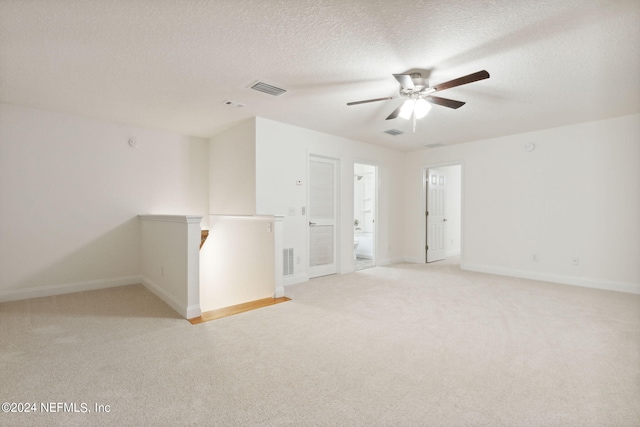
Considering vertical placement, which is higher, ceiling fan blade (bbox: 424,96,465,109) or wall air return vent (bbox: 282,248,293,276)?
ceiling fan blade (bbox: 424,96,465,109)

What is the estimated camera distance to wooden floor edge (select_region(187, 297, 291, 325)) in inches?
127

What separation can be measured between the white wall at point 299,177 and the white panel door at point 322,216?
5.6 inches

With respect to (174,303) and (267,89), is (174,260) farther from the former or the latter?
(267,89)

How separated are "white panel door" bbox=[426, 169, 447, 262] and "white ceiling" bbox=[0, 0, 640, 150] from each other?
2757 millimetres

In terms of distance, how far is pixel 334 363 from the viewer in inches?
90.0

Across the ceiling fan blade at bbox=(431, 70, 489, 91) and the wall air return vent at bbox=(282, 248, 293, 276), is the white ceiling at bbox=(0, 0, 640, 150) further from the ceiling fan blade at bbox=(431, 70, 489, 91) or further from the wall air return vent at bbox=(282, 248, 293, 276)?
the wall air return vent at bbox=(282, 248, 293, 276)

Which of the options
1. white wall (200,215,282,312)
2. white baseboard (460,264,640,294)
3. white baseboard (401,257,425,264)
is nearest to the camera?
→ white wall (200,215,282,312)

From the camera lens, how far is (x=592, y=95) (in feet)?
11.6

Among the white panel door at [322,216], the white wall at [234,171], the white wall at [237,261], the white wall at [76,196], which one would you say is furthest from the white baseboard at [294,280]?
the white wall at [76,196]

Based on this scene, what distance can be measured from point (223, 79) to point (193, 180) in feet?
9.15

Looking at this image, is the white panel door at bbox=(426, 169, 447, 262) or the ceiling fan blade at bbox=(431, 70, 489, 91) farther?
the white panel door at bbox=(426, 169, 447, 262)

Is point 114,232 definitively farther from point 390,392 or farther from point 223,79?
point 390,392

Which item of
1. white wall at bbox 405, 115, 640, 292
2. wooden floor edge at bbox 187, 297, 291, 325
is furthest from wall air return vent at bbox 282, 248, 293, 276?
white wall at bbox 405, 115, 640, 292

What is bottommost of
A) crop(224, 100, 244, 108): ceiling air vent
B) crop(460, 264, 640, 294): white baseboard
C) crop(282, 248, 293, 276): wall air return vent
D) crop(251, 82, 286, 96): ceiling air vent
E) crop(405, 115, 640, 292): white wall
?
crop(460, 264, 640, 294): white baseboard
